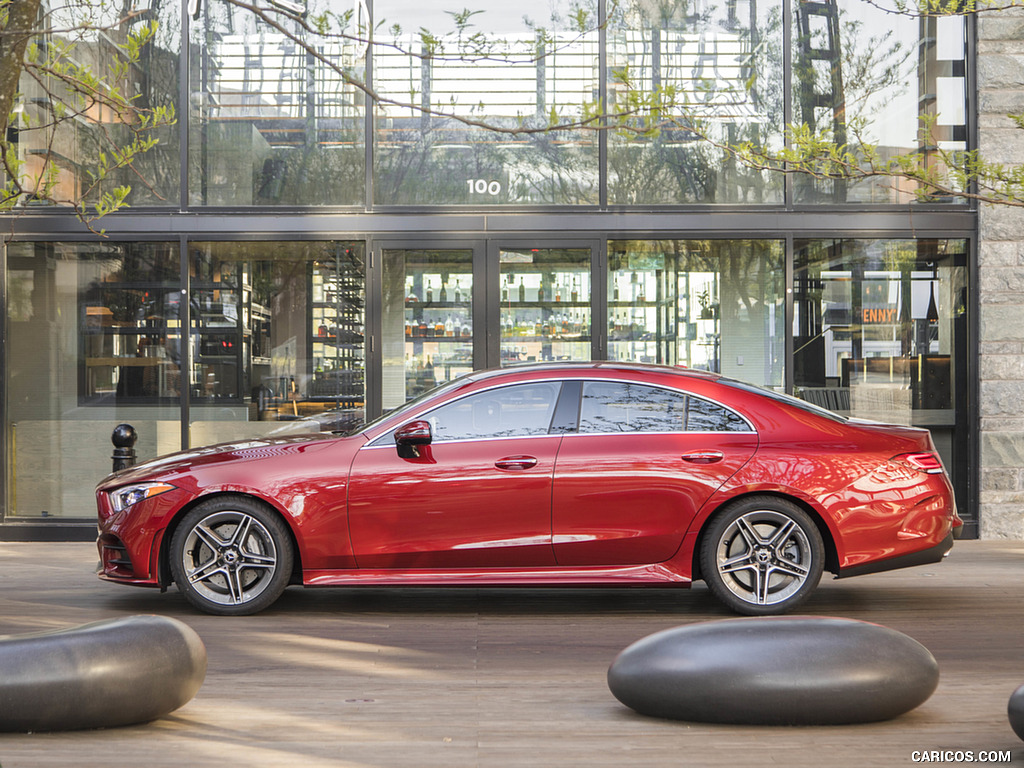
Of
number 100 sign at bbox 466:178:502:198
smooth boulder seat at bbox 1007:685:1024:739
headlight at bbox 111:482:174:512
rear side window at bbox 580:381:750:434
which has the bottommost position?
smooth boulder seat at bbox 1007:685:1024:739

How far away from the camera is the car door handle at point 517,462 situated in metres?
6.30

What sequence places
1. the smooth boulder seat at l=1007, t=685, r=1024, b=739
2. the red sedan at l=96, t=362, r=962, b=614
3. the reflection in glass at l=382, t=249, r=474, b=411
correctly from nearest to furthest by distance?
the smooth boulder seat at l=1007, t=685, r=1024, b=739 < the red sedan at l=96, t=362, r=962, b=614 < the reflection in glass at l=382, t=249, r=474, b=411

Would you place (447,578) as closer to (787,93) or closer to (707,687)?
(707,687)

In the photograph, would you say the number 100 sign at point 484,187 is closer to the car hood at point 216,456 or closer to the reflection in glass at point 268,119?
the reflection in glass at point 268,119

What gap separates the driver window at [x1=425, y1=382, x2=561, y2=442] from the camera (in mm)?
6461

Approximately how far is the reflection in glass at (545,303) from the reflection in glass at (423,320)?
0.41 m

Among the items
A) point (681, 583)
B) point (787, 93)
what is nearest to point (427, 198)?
point (787, 93)

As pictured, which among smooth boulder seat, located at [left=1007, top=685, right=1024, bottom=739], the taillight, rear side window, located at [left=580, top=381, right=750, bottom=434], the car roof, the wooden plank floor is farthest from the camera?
the car roof

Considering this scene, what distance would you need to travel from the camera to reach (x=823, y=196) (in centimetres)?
1045

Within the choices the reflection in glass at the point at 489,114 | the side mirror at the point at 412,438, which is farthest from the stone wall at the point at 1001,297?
the side mirror at the point at 412,438

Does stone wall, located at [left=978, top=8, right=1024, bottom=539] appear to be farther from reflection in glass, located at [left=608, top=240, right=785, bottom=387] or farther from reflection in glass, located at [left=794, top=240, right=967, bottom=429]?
reflection in glass, located at [left=608, top=240, right=785, bottom=387]
